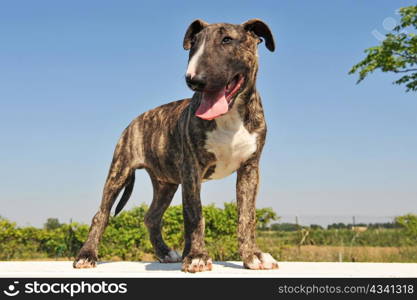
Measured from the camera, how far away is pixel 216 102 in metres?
4.08

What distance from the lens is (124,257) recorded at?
33.4 ft

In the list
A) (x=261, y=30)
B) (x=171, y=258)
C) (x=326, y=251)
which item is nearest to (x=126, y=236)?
(x=171, y=258)

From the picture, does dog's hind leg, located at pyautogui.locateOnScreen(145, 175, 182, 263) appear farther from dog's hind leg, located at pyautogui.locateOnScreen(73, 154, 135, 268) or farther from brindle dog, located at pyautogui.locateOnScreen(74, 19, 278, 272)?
brindle dog, located at pyautogui.locateOnScreen(74, 19, 278, 272)

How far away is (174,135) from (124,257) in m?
5.63

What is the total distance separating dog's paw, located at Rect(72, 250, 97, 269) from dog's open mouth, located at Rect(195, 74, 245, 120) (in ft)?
8.16

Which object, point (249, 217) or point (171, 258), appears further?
point (171, 258)

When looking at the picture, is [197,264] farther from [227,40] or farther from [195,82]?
[227,40]

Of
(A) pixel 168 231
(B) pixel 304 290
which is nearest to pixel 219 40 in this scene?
(B) pixel 304 290

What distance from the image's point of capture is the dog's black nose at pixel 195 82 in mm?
3881

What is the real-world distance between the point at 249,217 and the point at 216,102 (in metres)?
1.33

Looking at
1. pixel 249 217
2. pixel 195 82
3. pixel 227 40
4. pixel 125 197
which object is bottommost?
pixel 249 217

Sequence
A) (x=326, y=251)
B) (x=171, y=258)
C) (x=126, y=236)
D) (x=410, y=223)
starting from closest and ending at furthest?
1. (x=171, y=258)
2. (x=126, y=236)
3. (x=326, y=251)
4. (x=410, y=223)

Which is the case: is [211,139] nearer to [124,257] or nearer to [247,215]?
[247,215]

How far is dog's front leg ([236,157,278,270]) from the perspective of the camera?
4648 mm
